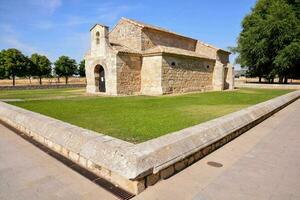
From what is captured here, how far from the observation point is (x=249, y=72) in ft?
118

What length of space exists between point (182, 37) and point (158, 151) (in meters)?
22.7

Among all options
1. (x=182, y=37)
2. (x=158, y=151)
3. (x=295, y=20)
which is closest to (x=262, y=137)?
(x=158, y=151)

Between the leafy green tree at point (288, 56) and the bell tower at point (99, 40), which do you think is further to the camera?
the leafy green tree at point (288, 56)

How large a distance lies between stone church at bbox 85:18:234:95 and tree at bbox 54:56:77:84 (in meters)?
37.3

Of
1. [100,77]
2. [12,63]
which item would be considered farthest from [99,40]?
[12,63]

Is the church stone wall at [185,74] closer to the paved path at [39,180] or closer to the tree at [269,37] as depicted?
the tree at [269,37]

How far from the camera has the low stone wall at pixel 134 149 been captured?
2.95m

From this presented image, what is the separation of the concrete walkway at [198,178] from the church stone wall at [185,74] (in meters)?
13.5

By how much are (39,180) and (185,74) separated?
18.0 meters

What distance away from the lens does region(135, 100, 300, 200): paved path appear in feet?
9.30

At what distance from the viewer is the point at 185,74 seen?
65.9 ft

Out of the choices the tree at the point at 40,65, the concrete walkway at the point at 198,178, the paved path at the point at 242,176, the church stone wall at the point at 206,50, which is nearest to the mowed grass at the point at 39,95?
the concrete walkway at the point at 198,178

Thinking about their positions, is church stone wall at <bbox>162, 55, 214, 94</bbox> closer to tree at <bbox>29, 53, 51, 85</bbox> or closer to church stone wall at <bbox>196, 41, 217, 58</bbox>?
church stone wall at <bbox>196, 41, 217, 58</bbox>

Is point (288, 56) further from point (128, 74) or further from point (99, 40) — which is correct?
point (99, 40)
